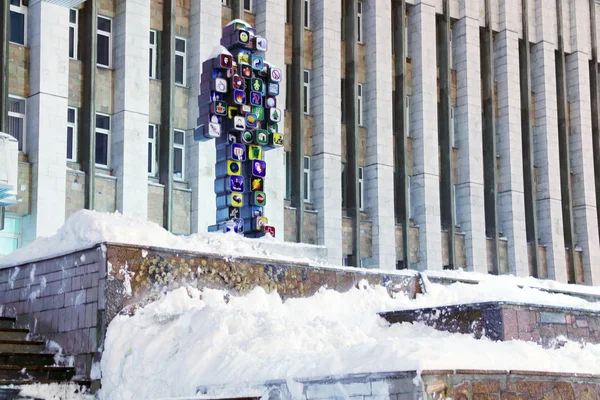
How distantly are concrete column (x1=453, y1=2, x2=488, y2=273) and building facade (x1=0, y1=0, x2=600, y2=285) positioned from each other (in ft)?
0.26

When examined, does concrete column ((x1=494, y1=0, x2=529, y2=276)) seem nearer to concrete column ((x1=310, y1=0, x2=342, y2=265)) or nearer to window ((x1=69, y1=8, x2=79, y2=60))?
concrete column ((x1=310, y1=0, x2=342, y2=265))

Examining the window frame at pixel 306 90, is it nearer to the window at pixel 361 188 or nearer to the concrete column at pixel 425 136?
the window at pixel 361 188

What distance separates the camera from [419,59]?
115 feet

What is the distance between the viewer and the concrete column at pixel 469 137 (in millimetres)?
35750

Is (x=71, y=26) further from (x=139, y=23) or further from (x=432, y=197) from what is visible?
(x=432, y=197)

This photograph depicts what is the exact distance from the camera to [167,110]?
27141mm

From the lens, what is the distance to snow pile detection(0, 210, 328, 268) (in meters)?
13.5

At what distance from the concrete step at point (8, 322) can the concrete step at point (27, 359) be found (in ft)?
4.38

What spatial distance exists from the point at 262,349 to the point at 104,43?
693 inches

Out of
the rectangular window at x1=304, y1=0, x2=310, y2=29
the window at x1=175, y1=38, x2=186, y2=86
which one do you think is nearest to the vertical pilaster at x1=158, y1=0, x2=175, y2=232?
the window at x1=175, y1=38, x2=186, y2=86

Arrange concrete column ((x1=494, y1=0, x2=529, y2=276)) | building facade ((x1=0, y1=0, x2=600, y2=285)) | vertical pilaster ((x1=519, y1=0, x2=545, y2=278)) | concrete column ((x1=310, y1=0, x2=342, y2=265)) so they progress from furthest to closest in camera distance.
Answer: vertical pilaster ((x1=519, y1=0, x2=545, y2=278))
concrete column ((x1=494, y1=0, x2=529, y2=276))
concrete column ((x1=310, y1=0, x2=342, y2=265))
building facade ((x1=0, y1=0, x2=600, y2=285))

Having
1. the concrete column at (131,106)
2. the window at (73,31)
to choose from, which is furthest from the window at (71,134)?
the window at (73,31)

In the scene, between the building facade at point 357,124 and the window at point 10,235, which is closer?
the window at point 10,235

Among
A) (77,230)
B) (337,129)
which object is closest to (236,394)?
(77,230)
